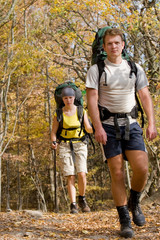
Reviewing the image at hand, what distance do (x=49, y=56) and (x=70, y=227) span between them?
10.6 m

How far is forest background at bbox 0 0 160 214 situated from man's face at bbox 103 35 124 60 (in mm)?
1123

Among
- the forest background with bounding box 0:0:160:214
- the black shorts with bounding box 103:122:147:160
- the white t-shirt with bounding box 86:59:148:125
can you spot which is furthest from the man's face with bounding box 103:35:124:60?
the forest background with bounding box 0:0:160:214

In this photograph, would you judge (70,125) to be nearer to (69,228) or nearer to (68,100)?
(68,100)

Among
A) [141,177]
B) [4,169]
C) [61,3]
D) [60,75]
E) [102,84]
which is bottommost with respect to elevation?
[4,169]

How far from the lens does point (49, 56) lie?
47.5ft

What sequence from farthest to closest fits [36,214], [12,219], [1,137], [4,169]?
[4,169], [1,137], [36,214], [12,219]

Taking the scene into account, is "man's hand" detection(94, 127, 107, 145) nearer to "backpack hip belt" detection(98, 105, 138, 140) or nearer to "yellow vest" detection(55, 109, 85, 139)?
"backpack hip belt" detection(98, 105, 138, 140)

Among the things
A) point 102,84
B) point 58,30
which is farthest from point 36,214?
point 58,30

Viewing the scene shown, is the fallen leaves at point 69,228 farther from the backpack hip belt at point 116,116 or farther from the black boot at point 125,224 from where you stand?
the backpack hip belt at point 116,116

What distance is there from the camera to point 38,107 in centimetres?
2341

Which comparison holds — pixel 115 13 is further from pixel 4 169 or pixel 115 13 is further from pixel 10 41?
pixel 4 169

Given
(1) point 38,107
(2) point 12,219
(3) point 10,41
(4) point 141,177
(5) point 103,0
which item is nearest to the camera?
(4) point 141,177

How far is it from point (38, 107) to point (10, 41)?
36.3 ft

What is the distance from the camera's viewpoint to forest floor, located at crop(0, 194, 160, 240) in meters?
3.97
